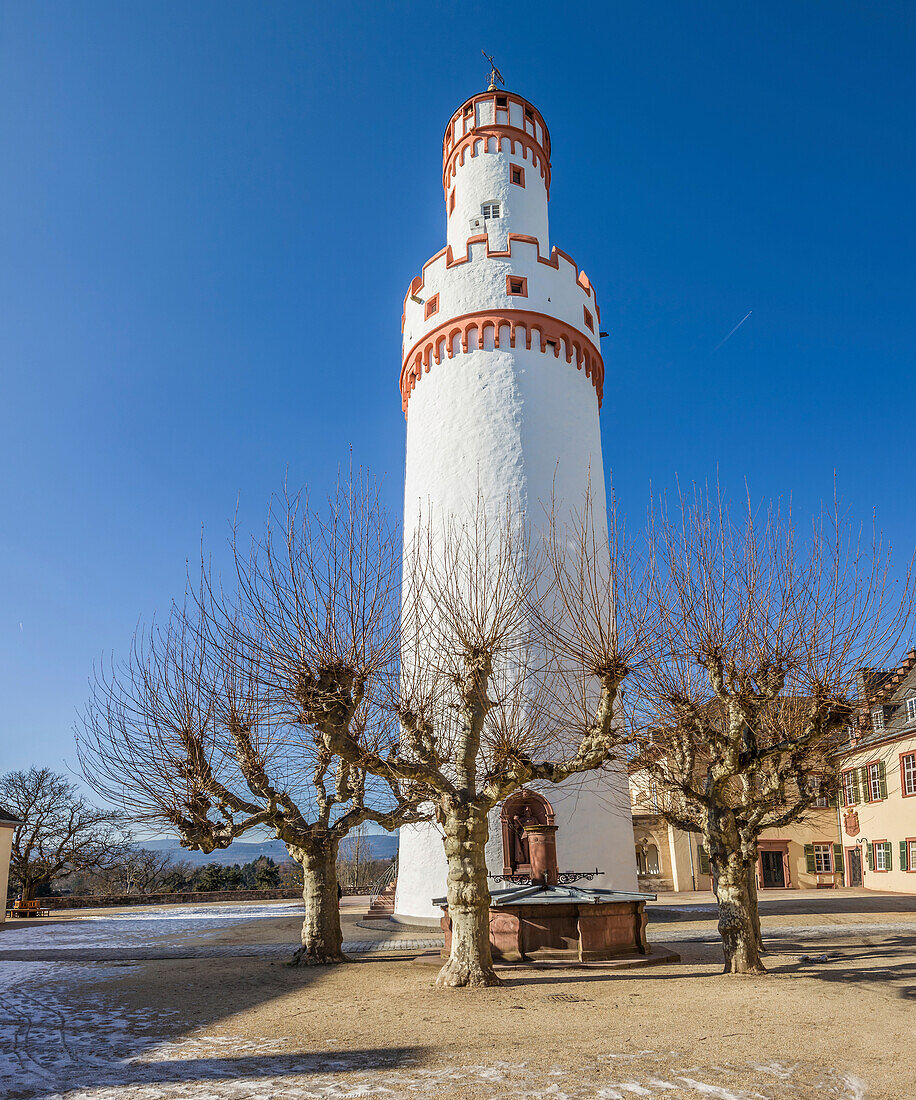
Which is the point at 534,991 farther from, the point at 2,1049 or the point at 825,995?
the point at 2,1049

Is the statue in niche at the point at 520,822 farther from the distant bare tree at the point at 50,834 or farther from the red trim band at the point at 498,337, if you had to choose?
the distant bare tree at the point at 50,834

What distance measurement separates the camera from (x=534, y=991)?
10500mm

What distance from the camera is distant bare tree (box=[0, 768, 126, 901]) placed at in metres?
35.0

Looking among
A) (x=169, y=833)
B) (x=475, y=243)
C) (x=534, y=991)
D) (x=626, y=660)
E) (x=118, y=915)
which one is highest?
(x=475, y=243)

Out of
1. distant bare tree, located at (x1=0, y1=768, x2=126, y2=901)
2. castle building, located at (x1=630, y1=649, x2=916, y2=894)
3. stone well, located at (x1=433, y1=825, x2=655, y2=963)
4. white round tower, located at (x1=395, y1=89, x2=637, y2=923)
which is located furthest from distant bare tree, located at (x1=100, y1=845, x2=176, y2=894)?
stone well, located at (x1=433, y1=825, x2=655, y2=963)

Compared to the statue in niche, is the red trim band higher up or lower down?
higher up

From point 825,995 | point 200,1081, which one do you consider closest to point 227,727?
point 200,1081

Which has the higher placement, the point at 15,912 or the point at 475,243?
the point at 475,243

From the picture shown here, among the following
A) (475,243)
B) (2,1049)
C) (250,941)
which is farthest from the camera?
(475,243)

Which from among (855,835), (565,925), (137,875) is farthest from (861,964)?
(137,875)

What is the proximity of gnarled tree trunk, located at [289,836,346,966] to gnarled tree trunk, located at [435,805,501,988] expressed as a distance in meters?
3.35

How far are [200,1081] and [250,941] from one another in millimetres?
12620

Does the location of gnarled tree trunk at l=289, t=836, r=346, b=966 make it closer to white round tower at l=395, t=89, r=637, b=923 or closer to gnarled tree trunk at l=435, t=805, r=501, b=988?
gnarled tree trunk at l=435, t=805, r=501, b=988

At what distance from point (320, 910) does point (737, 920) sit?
6.40m
